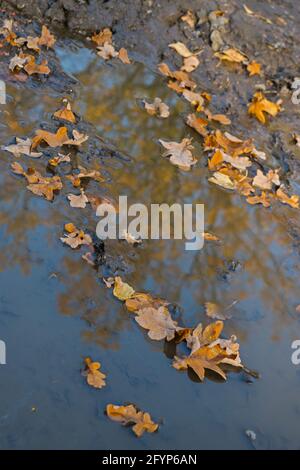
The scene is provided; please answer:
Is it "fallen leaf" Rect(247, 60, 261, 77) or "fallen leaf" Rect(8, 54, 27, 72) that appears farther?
"fallen leaf" Rect(247, 60, 261, 77)

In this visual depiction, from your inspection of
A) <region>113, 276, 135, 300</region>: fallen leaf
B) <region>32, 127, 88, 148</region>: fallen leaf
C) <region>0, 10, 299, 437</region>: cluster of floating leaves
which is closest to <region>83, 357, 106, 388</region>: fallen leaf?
<region>0, 10, 299, 437</region>: cluster of floating leaves

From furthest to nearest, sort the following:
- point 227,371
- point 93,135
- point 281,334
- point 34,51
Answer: point 34,51 < point 93,135 < point 281,334 < point 227,371

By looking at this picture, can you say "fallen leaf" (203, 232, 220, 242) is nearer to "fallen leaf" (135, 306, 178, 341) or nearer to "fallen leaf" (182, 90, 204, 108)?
"fallen leaf" (135, 306, 178, 341)

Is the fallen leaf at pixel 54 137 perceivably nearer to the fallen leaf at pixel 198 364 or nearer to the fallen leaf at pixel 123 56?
the fallen leaf at pixel 123 56

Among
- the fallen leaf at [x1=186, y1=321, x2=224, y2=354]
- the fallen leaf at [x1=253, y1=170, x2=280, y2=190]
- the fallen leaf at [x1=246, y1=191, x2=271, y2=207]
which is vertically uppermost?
the fallen leaf at [x1=186, y1=321, x2=224, y2=354]

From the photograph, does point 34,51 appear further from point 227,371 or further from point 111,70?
point 227,371

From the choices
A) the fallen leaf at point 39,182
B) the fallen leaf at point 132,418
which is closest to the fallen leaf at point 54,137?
the fallen leaf at point 39,182
